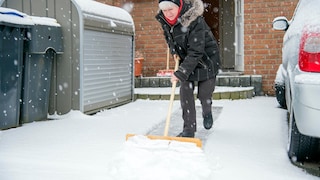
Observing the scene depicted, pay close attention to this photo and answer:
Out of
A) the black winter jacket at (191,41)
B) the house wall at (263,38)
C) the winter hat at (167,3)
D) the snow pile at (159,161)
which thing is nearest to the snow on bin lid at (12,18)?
the black winter jacket at (191,41)

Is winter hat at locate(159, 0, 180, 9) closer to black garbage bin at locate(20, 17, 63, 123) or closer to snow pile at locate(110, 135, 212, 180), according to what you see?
snow pile at locate(110, 135, 212, 180)

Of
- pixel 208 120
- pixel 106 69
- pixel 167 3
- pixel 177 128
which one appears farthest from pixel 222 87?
pixel 167 3

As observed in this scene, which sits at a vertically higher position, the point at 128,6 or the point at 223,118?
the point at 128,6

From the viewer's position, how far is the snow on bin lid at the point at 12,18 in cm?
399

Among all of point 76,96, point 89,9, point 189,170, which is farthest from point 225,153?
point 89,9

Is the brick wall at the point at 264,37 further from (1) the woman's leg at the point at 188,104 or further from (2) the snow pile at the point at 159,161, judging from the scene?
(2) the snow pile at the point at 159,161

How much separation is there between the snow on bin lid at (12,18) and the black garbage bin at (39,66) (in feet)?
0.40

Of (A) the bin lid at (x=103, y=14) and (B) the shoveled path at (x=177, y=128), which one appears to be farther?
(A) the bin lid at (x=103, y=14)

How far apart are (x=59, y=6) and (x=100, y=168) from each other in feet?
9.35

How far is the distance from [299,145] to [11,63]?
3084 mm

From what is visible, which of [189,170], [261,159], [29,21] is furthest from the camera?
[29,21]

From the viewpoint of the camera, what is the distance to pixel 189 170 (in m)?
2.55

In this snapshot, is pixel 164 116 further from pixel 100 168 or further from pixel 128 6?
pixel 128 6

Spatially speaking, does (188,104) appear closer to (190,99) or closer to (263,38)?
(190,99)
